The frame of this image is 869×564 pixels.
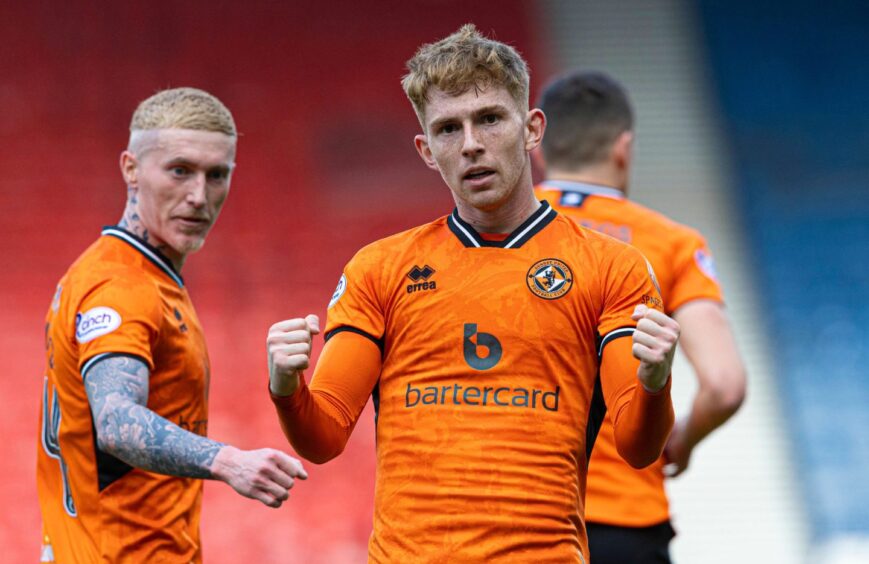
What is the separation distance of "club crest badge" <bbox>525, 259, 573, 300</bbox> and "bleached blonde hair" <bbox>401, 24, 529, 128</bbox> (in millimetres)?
418

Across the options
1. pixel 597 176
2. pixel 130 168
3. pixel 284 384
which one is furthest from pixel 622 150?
pixel 284 384

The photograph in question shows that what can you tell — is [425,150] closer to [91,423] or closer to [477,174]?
[477,174]

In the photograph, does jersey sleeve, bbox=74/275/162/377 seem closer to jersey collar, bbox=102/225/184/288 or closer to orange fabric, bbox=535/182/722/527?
jersey collar, bbox=102/225/184/288

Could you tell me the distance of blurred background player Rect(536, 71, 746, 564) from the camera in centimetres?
389

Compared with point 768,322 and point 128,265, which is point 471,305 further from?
point 768,322

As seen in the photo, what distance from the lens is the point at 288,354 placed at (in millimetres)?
2602

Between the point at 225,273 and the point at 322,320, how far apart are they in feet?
3.20

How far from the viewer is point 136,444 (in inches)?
119

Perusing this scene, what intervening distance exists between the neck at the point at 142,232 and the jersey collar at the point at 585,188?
4.63 ft

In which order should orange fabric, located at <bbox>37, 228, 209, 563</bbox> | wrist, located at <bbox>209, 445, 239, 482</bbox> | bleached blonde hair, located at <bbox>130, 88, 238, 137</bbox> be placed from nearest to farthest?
wrist, located at <bbox>209, 445, 239, 482</bbox>
orange fabric, located at <bbox>37, 228, 209, 563</bbox>
bleached blonde hair, located at <bbox>130, 88, 238, 137</bbox>

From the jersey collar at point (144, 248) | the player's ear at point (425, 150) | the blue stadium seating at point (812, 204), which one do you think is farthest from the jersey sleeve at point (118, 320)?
the blue stadium seating at point (812, 204)

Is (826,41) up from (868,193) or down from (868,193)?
up

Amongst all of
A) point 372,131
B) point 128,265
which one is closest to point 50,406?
point 128,265

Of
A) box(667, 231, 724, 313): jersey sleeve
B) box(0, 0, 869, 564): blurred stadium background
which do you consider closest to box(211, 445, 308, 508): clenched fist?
box(667, 231, 724, 313): jersey sleeve
